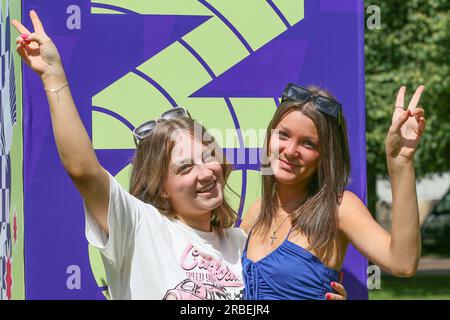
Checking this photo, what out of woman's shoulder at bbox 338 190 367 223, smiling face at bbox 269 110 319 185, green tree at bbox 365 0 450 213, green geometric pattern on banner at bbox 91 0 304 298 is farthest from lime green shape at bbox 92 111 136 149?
green tree at bbox 365 0 450 213

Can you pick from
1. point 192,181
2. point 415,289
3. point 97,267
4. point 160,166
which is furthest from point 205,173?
point 415,289

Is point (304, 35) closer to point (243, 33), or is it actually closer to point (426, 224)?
point (243, 33)

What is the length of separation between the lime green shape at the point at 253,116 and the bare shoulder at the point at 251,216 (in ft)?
0.92

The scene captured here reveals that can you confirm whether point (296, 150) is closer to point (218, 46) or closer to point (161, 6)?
point (218, 46)

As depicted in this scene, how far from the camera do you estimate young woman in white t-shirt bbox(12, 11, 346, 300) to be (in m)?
2.96

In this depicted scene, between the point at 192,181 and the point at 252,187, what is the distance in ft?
2.36

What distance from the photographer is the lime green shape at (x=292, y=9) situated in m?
4.02

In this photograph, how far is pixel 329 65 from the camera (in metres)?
4.02

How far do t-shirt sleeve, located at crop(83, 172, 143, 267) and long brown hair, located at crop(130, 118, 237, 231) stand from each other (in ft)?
0.64

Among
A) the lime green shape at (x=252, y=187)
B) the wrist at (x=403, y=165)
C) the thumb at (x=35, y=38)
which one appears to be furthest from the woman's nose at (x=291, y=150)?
the thumb at (x=35, y=38)
